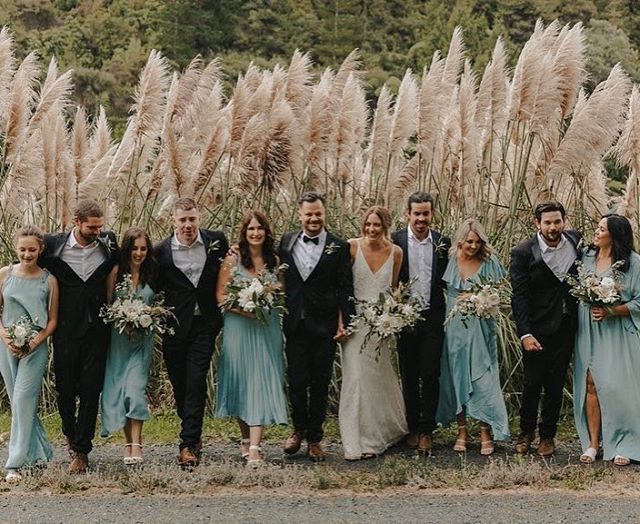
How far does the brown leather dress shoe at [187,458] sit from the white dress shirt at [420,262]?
79.9 inches

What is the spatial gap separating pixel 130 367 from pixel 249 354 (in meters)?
0.87

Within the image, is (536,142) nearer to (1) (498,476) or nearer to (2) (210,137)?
(2) (210,137)

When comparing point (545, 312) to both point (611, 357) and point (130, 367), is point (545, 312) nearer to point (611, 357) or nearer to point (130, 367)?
point (611, 357)

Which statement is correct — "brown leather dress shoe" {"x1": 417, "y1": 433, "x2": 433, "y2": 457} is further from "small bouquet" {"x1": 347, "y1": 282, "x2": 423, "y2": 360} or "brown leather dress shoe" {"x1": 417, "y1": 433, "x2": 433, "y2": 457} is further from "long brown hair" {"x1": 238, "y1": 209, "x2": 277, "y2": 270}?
"long brown hair" {"x1": 238, "y1": 209, "x2": 277, "y2": 270}

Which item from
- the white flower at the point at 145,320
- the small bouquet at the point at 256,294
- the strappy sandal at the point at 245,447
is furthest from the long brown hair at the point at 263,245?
the strappy sandal at the point at 245,447

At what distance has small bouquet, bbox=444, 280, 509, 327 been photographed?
8.17 metres

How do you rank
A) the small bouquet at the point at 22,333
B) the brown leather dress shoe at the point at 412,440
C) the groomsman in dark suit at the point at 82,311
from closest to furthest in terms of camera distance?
the small bouquet at the point at 22,333
the groomsman in dark suit at the point at 82,311
the brown leather dress shoe at the point at 412,440

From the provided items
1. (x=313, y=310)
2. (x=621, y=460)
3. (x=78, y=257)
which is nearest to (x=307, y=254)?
(x=313, y=310)

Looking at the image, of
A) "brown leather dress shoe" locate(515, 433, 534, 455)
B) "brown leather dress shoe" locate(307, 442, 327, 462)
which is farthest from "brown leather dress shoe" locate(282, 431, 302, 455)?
"brown leather dress shoe" locate(515, 433, 534, 455)

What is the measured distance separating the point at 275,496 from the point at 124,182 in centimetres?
475

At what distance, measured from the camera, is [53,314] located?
25.9 ft

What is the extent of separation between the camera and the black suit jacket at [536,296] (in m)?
8.23

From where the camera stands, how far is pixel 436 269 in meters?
8.48

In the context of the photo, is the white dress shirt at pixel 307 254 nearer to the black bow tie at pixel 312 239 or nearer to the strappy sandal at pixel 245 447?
the black bow tie at pixel 312 239
